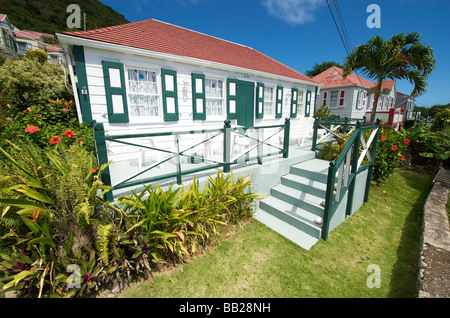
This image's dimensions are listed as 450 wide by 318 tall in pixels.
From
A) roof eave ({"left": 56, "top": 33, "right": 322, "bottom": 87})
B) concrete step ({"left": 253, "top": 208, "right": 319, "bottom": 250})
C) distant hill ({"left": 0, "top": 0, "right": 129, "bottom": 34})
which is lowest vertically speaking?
concrete step ({"left": 253, "top": 208, "right": 319, "bottom": 250})

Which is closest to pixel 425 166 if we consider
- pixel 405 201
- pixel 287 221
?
pixel 405 201

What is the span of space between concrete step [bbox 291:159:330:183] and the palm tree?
733 centimetres

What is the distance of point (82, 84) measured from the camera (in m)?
4.51

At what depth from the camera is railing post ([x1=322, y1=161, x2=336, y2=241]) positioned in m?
2.98

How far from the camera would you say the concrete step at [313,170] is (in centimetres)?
421

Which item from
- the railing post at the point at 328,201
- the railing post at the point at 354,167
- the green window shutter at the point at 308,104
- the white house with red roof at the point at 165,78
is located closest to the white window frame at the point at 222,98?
the white house with red roof at the point at 165,78

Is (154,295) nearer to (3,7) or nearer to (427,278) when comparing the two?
(427,278)

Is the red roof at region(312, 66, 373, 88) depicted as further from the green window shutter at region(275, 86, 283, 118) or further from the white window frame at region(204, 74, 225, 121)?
the white window frame at region(204, 74, 225, 121)

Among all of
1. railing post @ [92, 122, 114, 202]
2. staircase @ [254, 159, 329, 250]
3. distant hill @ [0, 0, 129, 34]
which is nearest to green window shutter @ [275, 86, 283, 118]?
staircase @ [254, 159, 329, 250]

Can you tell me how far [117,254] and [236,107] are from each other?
6.30 metres

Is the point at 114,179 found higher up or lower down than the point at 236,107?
lower down

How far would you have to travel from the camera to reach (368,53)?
8898 mm

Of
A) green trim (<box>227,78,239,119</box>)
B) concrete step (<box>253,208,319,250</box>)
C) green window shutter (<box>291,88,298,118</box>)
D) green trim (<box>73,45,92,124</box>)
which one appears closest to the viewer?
concrete step (<box>253,208,319,250</box>)

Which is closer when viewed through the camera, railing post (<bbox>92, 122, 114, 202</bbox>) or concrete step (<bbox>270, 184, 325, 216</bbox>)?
railing post (<bbox>92, 122, 114, 202</bbox>)
